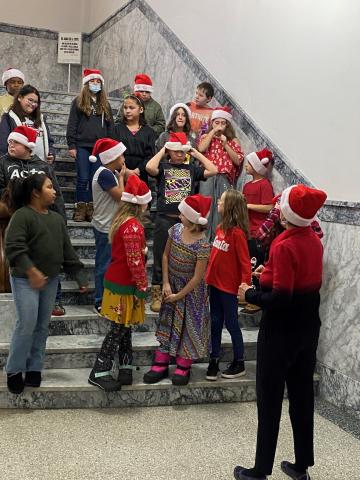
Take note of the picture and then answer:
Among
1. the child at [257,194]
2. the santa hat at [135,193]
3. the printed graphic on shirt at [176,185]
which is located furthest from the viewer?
the child at [257,194]

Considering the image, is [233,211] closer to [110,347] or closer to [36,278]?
[110,347]

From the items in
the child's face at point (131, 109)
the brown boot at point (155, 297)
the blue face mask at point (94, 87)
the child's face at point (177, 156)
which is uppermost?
the blue face mask at point (94, 87)

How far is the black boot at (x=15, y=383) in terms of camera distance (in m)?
3.52

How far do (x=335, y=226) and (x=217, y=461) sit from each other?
1.86 metres

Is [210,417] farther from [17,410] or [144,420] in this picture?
[17,410]

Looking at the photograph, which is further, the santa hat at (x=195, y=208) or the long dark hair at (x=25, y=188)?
the santa hat at (x=195, y=208)

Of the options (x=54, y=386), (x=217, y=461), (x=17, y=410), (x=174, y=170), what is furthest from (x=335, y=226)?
(x=17, y=410)

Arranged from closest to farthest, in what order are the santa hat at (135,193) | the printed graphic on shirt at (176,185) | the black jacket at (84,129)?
the santa hat at (135,193) < the printed graphic on shirt at (176,185) < the black jacket at (84,129)

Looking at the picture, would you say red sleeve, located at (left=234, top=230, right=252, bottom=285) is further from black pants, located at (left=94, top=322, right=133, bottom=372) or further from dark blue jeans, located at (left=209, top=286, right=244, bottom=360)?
black pants, located at (left=94, top=322, right=133, bottom=372)

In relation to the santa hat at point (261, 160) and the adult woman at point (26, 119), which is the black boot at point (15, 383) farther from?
the santa hat at point (261, 160)

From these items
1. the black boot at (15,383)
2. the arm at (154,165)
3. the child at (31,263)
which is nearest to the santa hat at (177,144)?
the arm at (154,165)

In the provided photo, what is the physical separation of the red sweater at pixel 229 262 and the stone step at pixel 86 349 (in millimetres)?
622

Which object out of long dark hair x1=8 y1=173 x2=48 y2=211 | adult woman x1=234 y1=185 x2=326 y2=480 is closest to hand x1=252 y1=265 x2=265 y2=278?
adult woman x1=234 y1=185 x2=326 y2=480

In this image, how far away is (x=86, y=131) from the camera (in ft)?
17.3
